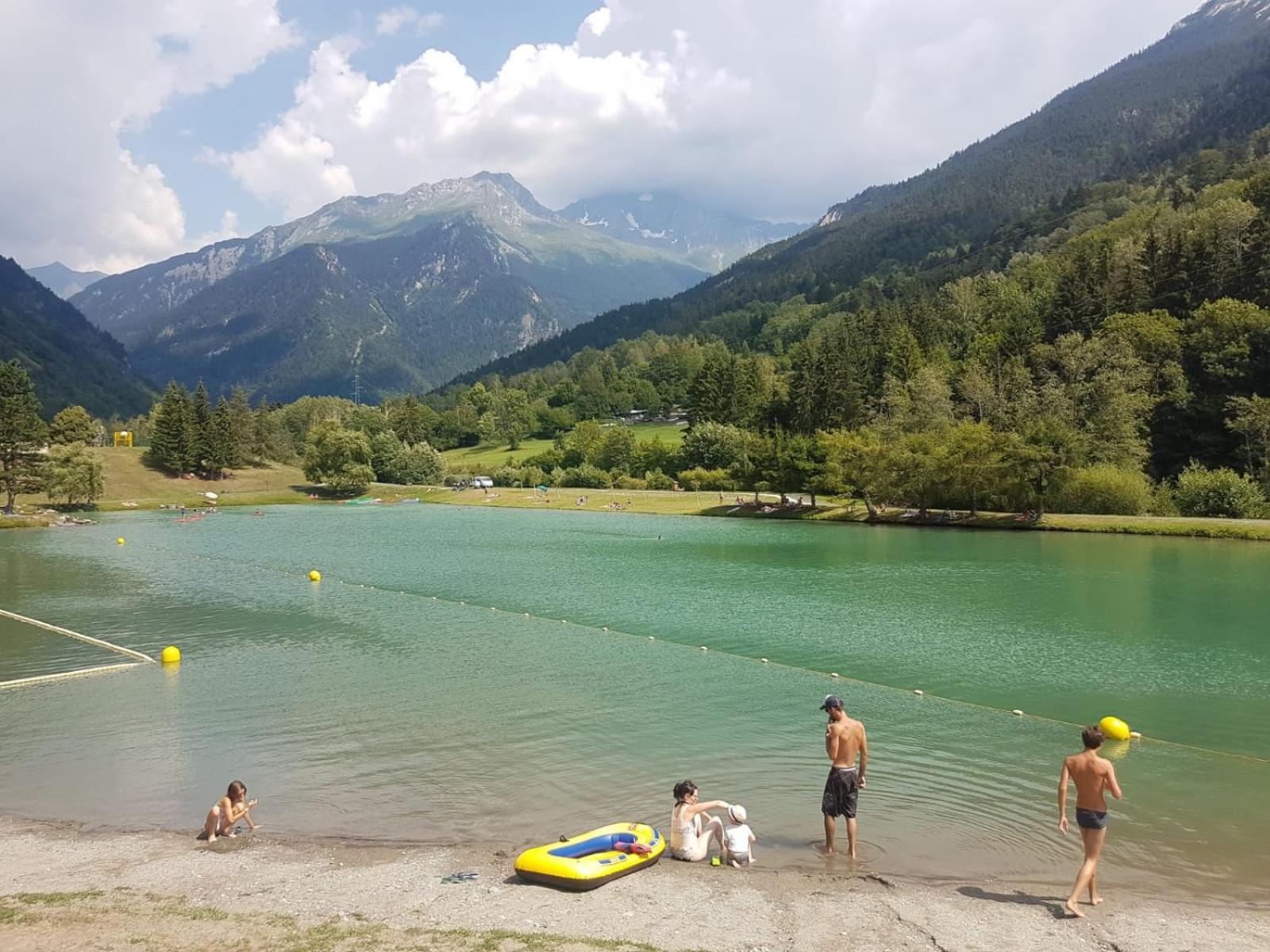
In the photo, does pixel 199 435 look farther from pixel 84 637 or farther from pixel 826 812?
pixel 826 812

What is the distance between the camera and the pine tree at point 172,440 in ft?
438

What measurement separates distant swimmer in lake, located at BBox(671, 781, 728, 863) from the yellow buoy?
11.4 meters

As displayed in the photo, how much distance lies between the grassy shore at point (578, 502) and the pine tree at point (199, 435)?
312 cm

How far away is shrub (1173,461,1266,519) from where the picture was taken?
70000mm

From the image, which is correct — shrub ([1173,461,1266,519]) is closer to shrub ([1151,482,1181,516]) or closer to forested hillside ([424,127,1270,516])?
forested hillside ([424,127,1270,516])

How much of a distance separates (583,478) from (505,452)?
45.0 m

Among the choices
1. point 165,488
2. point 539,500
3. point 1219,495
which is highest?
point 165,488

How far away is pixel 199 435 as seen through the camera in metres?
137

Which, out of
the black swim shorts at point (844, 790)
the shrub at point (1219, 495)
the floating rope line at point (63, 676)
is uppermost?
the shrub at point (1219, 495)

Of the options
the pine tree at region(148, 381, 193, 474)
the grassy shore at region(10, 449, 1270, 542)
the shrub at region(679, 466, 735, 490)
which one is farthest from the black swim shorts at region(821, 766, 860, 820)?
the pine tree at region(148, 381, 193, 474)

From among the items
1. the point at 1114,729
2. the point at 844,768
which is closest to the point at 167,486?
Answer: the point at 1114,729

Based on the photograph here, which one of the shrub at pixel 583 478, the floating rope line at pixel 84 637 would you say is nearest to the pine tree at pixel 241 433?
the shrub at pixel 583 478

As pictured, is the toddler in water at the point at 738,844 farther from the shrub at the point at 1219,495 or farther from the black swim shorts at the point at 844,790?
the shrub at the point at 1219,495

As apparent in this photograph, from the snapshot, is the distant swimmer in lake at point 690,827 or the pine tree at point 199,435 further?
the pine tree at point 199,435
